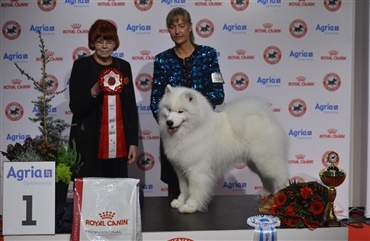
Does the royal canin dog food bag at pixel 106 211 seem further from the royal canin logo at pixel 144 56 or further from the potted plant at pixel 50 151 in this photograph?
the royal canin logo at pixel 144 56

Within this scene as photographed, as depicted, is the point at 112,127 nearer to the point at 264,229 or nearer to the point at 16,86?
the point at 264,229

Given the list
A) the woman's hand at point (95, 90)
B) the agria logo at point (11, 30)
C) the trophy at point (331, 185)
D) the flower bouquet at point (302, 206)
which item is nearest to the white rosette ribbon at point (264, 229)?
the flower bouquet at point (302, 206)

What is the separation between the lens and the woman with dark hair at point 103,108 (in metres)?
2.79

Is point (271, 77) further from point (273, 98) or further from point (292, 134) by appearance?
point (292, 134)

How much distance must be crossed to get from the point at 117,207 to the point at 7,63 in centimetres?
276

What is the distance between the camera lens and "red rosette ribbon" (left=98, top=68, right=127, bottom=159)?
2771mm

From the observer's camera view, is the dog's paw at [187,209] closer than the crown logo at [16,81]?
Yes

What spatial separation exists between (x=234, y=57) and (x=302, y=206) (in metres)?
2.25

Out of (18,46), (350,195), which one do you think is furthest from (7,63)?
(350,195)

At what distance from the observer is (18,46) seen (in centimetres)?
425

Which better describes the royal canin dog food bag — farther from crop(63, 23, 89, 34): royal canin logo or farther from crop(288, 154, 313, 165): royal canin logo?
crop(288, 154, 313, 165): royal canin logo

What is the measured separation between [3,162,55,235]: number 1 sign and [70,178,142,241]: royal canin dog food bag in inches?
7.2

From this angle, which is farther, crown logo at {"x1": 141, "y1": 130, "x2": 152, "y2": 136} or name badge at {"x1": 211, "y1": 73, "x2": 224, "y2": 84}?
crown logo at {"x1": 141, "y1": 130, "x2": 152, "y2": 136}

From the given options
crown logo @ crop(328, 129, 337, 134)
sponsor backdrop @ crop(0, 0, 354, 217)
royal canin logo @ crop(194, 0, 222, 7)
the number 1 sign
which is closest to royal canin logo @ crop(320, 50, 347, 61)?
sponsor backdrop @ crop(0, 0, 354, 217)
